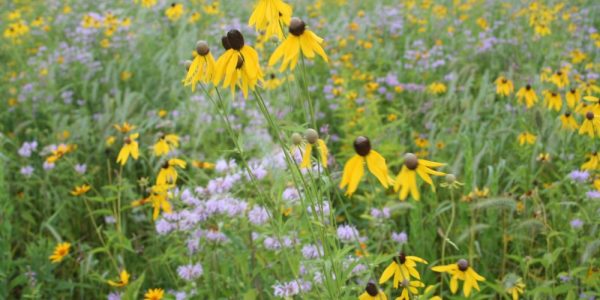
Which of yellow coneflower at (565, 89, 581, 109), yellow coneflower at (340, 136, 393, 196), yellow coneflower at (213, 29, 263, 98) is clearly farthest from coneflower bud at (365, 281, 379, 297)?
yellow coneflower at (565, 89, 581, 109)

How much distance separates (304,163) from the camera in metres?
1.12

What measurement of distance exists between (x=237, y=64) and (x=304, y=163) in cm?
29

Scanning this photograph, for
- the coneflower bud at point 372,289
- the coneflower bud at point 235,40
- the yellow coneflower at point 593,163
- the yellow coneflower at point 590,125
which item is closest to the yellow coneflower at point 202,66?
the coneflower bud at point 235,40

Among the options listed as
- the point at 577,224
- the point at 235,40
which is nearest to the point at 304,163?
the point at 235,40

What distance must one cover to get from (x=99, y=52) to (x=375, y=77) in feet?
8.29

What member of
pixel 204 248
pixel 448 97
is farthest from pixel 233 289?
pixel 448 97

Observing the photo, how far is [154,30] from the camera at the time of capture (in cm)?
539

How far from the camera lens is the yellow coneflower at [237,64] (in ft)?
3.97

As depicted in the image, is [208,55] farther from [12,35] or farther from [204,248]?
[12,35]

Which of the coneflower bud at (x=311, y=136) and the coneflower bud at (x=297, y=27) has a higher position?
the coneflower bud at (x=297, y=27)

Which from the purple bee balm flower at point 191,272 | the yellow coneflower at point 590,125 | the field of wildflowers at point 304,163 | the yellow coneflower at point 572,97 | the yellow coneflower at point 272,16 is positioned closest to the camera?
the yellow coneflower at point 272,16

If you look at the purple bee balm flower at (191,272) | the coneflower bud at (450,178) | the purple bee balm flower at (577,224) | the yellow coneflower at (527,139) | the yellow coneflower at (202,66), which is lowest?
the purple bee balm flower at (191,272)

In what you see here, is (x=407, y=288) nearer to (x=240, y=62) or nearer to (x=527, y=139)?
(x=240, y=62)

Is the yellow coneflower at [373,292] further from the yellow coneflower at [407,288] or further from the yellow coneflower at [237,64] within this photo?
the yellow coneflower at [237,64]
